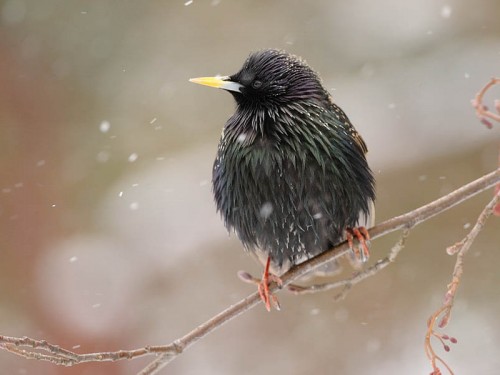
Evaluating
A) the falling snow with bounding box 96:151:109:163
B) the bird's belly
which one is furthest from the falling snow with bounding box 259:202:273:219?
the falling snow with bounding box 96:151:109:163

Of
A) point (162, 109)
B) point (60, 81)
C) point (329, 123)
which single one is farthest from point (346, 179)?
point (60, 81)

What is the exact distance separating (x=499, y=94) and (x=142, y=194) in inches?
110

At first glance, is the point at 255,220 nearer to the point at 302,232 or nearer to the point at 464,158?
the point at 302,232

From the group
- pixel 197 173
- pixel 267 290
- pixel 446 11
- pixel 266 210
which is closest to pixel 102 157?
pixel 197 173

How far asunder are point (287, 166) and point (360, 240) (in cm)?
38

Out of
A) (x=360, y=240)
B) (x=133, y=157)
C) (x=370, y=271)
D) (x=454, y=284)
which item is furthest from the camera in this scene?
(x=133, y=157)

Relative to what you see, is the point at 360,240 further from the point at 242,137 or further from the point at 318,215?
the point at 242,137

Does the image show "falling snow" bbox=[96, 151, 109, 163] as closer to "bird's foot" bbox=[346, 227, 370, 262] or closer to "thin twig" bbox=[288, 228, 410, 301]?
"bird's foot" bbox=[346, 227, 370, 262]

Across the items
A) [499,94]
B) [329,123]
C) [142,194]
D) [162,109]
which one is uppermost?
[162,109]

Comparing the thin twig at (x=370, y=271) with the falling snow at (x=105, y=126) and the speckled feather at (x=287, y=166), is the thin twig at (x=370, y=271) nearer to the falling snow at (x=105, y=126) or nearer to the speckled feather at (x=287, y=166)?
the speckled feather at (x=287, y=166)

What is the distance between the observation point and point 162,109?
6.43 meters

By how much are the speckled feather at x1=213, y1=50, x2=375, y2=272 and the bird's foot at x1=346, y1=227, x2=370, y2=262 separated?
109mm

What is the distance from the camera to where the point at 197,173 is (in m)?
5.97

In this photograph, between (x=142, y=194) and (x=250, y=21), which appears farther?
(x=250, y=21)
